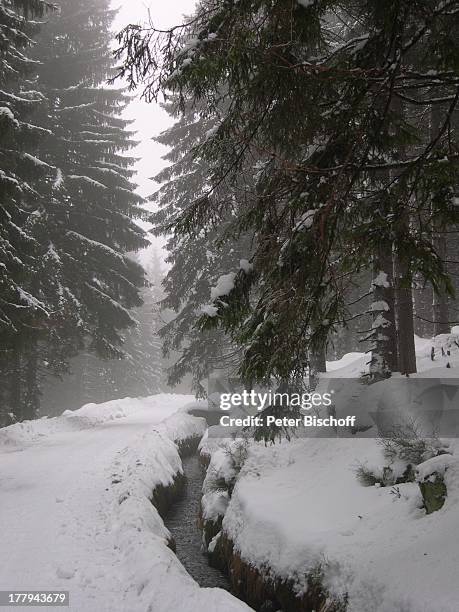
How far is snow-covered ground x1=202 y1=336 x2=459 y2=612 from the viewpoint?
181 inches

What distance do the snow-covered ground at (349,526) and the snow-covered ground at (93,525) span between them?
48.0 inches

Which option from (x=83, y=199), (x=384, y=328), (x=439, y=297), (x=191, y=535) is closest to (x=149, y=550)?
(x=191, y=535)

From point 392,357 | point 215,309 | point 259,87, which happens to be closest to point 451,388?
point 392,357

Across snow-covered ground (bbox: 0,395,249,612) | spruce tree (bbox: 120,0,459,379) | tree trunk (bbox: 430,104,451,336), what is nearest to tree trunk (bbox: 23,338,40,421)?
snow-covered ground (bbox: 0,395,249,612)

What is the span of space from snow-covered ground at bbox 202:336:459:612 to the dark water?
0.62 meters

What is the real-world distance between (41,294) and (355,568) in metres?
14.8

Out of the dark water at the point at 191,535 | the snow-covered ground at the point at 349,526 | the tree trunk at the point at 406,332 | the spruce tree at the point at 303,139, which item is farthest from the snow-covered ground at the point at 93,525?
the tree trunk at the point at 406,332

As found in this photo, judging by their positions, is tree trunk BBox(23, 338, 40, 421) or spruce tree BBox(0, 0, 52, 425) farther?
tree trunk BBox(23, 338, 40, 421)

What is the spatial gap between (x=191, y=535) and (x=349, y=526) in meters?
4.42

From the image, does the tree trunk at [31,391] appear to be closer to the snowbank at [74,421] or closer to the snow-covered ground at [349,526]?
the snowbank at [74,421]

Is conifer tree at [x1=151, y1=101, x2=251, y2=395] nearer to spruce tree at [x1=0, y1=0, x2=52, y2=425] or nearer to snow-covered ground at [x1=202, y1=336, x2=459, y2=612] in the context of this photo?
spruce tree at [x1=0, y1=0, x2=52, y2=425]

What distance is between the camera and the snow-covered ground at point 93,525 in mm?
5293

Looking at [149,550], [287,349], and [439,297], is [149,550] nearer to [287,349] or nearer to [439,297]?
[287,349]

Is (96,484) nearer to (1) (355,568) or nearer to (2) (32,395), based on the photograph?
(1) (355,568)
